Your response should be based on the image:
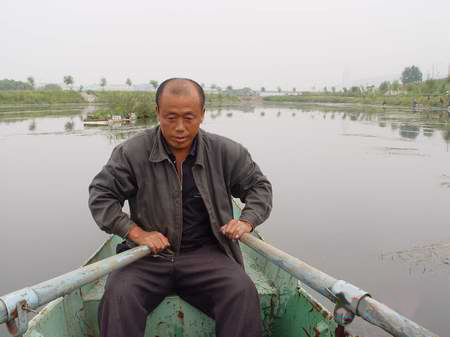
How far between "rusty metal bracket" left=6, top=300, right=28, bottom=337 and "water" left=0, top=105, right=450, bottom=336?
3.42 m

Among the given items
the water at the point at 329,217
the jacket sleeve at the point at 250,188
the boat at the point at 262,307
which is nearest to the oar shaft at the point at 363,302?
the boat at the point at 262,307

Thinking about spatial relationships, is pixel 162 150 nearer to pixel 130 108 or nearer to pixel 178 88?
pixel 178 88

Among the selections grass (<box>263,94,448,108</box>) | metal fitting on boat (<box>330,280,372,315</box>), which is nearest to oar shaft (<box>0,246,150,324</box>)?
metal fitting on boat (<box>330,280,372,315</box>)

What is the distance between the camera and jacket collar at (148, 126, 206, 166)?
231 centimetres

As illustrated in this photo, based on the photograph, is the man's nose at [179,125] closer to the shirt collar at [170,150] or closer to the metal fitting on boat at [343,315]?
the shirt collar at [170,150]

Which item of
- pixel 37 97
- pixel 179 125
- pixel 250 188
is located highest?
pixel 37 97

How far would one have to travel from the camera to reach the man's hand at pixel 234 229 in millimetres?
2285

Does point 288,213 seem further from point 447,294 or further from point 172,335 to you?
point 172,335

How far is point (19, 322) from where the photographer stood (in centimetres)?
142

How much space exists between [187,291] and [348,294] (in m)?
1.13

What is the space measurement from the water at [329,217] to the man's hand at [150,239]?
8.87 feet

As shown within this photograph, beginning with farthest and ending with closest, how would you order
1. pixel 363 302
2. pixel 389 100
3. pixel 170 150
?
pixel 389 100
pixel 170 150
pixel 363 302

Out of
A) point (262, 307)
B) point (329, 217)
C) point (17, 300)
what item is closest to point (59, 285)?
point (17, 300)

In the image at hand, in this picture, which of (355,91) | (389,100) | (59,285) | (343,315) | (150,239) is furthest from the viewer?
(355,91)
